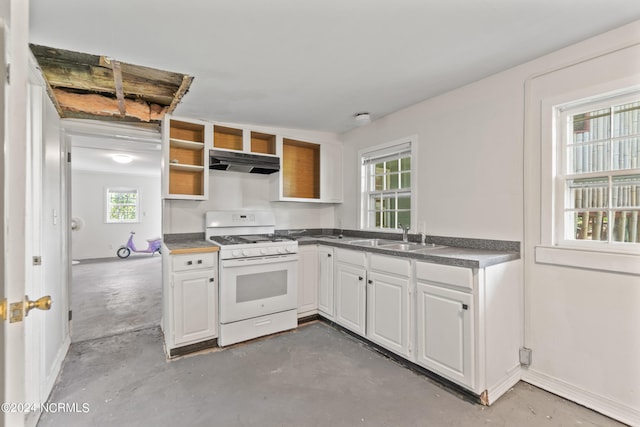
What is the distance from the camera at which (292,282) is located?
309 centimetres

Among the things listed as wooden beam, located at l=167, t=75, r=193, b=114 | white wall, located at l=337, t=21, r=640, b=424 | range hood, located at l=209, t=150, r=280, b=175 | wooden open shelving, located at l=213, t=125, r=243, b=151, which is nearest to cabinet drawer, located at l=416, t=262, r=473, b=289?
white wall, located at l=337, t=21, r=640, b=424

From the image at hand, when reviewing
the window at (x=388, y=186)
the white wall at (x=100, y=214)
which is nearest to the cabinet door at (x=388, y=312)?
the window at (x=388, y=186)

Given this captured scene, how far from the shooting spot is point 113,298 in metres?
4.15

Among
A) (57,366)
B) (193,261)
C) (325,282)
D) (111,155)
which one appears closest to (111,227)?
(111,155)

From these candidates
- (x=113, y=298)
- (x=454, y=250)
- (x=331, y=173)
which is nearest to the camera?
(x=454, y=250)

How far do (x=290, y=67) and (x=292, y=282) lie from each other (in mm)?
2079

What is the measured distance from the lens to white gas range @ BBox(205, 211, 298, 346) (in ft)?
8.79

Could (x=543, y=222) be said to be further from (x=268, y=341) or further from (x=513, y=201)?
(x=268, y=341)

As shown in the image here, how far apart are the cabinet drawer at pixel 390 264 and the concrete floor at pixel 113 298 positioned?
8.46 ft

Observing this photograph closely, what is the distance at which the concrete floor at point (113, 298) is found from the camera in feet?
10.3

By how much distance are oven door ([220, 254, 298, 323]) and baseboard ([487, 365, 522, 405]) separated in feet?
6.13

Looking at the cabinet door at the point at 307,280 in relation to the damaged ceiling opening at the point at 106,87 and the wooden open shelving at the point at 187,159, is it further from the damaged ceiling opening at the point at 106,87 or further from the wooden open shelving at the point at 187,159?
the damaged ceiling opening at the point at 106,87

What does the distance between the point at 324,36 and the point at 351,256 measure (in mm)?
1895

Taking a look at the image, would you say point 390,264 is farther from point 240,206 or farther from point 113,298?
point 113,298
